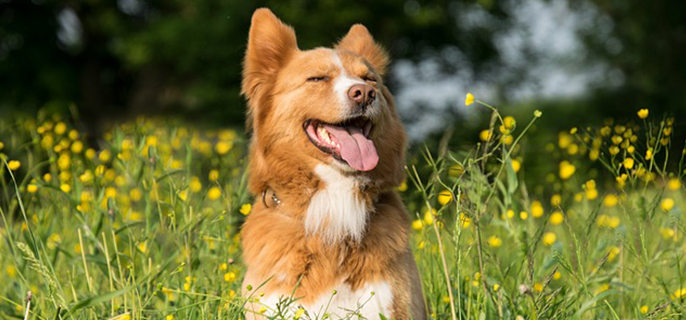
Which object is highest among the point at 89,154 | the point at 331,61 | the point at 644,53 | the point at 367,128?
the point at 331,61

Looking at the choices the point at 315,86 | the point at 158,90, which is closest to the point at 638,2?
the point at 158,90

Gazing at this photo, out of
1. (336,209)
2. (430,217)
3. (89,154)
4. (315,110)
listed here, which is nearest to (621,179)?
(430,217)

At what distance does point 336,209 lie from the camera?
11.5ft

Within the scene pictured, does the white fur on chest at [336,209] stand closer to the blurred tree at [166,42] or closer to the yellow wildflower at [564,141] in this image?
the yellow wildflower at [564,141]

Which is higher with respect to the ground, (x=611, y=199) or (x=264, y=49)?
(x=264, y=49)

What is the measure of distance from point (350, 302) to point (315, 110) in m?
0.99

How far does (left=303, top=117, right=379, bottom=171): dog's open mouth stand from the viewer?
11.5ft

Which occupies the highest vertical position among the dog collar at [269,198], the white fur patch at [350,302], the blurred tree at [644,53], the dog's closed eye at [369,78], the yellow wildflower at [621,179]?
the dog's closed eye at [369,78]

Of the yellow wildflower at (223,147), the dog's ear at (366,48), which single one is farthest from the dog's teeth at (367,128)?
the yellow wildflower at (223,147)

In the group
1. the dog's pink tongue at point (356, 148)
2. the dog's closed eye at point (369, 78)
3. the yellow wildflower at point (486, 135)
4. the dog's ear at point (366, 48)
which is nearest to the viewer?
the yellow wildflower at point (486, 135)

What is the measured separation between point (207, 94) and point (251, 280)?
12674 millimetres

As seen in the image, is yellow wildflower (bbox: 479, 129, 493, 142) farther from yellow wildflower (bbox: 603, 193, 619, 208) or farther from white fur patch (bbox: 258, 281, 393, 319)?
white fur patch (bbox: 258, 281, 393, 319)

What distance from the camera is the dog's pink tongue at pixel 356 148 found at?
3.50 metres

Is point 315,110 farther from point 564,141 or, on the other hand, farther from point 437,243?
point 564,141
